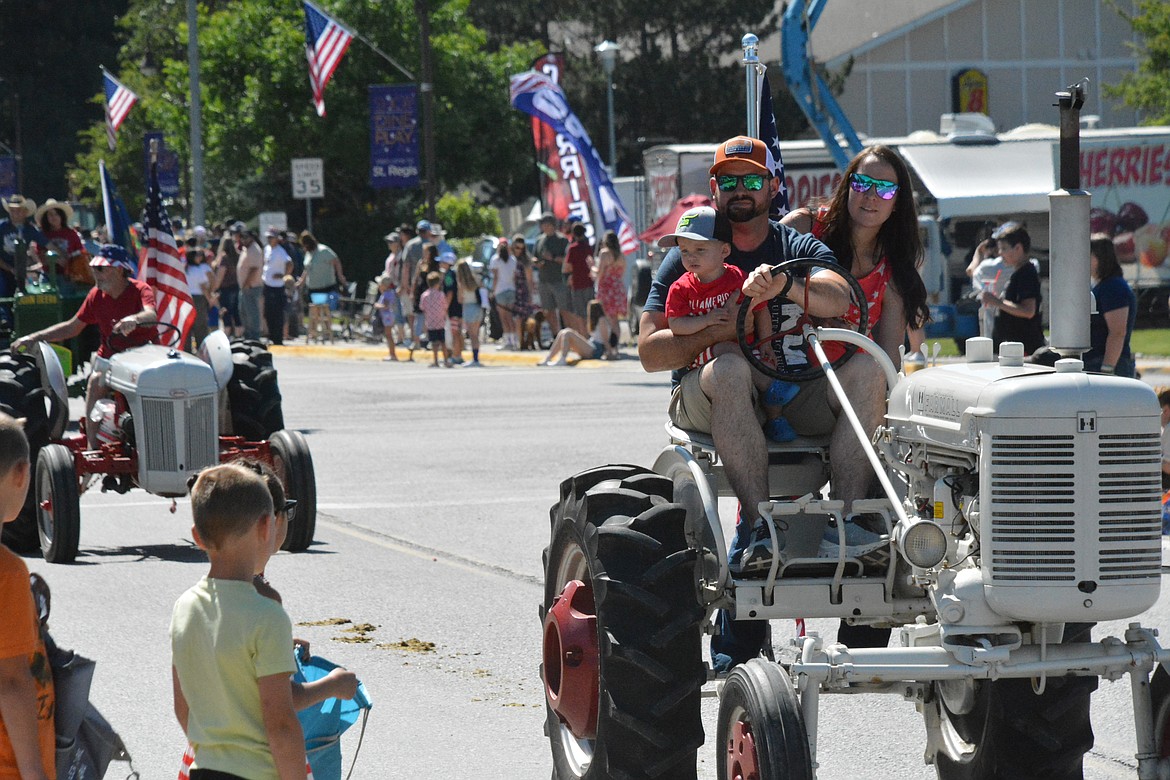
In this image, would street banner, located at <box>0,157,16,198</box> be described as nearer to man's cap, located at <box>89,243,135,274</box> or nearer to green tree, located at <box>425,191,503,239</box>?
green tree, located at <box>425,191,503,239</box>

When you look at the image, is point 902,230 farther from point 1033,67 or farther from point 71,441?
point 1033,67

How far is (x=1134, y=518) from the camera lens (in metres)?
4.39

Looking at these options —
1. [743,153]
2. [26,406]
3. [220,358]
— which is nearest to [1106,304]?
[220,358]

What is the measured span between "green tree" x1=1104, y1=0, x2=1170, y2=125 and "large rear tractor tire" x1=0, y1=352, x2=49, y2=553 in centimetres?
2737

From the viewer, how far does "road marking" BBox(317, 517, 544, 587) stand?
9.58 metres

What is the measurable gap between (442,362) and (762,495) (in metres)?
21.7

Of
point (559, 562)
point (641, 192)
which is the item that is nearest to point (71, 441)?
point (559, 562)

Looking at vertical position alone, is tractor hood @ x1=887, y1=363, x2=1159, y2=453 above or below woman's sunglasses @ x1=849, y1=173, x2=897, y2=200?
below

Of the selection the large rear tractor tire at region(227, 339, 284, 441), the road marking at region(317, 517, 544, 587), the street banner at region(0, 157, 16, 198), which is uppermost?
the street banner at region(0, 157, 16, 198)

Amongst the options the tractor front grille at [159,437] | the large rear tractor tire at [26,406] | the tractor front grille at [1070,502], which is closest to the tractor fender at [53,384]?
the large rear tractor tire at [26,406]

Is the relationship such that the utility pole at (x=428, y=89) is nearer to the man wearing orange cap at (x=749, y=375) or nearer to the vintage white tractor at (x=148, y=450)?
the vintage white tractor at (x=148, y=450)

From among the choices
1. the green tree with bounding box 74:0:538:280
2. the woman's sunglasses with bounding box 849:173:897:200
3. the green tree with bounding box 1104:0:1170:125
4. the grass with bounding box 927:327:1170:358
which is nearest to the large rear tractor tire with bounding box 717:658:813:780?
the woman's sunglasses with bounding box 849:173:897:200

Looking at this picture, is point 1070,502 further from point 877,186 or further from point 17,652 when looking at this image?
point 17,652

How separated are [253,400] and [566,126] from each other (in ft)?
60.4
